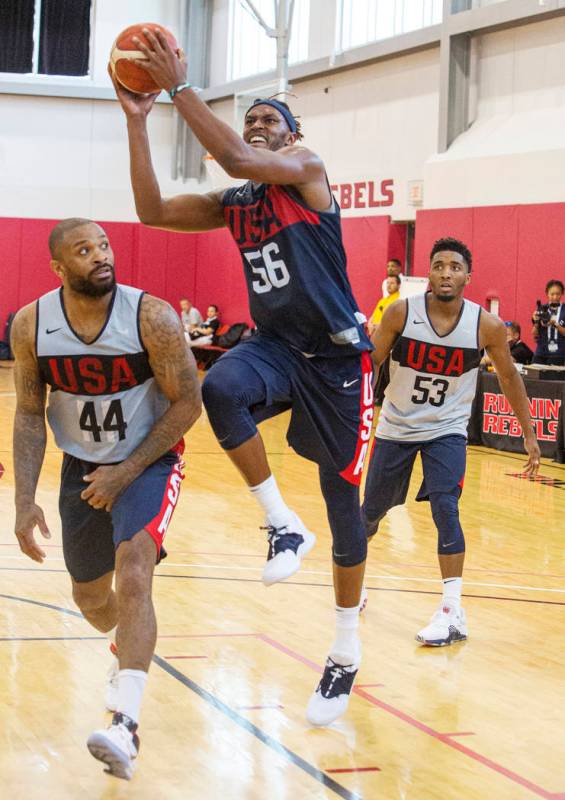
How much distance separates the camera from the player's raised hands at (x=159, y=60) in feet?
12.4

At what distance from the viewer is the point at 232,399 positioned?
13.7 ft

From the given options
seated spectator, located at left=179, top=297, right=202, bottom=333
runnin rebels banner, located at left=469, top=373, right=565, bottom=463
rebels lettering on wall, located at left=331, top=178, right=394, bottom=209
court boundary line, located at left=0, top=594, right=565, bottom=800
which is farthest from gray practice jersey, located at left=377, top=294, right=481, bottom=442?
seated spectator, located at left=179, top=297, right=202, bottom=333

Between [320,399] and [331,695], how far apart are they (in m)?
1.12

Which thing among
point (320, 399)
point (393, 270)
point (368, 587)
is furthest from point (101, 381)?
point (393, 270)

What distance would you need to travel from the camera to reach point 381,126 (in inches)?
735

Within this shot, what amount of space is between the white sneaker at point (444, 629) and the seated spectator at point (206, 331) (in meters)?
16.1

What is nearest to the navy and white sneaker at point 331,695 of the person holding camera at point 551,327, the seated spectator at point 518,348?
the person holding camera at point 551,327

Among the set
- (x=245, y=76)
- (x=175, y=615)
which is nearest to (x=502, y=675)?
(x=175, y=615)

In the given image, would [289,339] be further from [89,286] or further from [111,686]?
[111,686]

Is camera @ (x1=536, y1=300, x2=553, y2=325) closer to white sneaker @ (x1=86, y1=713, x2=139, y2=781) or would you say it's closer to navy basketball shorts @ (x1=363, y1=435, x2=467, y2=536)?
navy basketball shorts @ (x1=363, y1=435, x2=467, y2=536)

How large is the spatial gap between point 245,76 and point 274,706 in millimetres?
19179

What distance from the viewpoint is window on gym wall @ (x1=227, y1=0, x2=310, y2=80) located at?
67.2ft

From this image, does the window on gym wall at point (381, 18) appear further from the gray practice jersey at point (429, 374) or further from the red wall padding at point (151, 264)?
the gray practice jersey at point (429, 374)

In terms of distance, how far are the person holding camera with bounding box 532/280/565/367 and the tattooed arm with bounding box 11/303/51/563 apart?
10.6m
